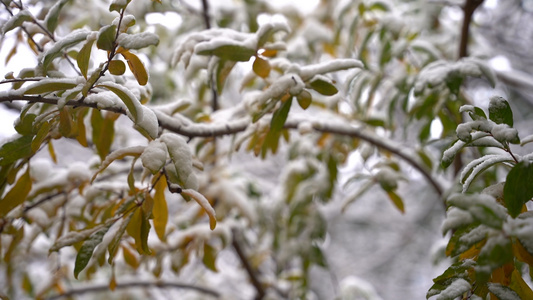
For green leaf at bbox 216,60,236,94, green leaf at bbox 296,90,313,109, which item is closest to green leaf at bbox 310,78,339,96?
green leaf at bbox 296,90,313,109

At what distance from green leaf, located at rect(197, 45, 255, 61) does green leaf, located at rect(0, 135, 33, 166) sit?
28 cm

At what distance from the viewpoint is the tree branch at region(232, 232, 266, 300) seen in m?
1.35

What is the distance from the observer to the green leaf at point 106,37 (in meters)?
0.50

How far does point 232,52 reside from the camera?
Answer: 2.14 feet

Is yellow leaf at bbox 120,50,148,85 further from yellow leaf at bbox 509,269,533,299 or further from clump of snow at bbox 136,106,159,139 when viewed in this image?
yellow leaf at bbox 509,269,533,299

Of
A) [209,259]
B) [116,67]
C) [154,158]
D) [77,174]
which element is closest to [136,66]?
[116,67]

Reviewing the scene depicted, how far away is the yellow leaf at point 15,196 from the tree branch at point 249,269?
0.76 meters

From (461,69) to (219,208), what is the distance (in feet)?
2.55

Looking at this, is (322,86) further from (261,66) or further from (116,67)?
(116,67)

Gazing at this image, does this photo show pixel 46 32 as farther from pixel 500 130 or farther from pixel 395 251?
pixel 395 251

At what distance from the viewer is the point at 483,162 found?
52cm

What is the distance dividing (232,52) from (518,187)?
0.43m

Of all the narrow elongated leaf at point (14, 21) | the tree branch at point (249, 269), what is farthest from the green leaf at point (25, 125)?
the tree branch at point (249, 269)

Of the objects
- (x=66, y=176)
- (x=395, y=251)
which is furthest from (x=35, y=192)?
(x=395, y=251)
